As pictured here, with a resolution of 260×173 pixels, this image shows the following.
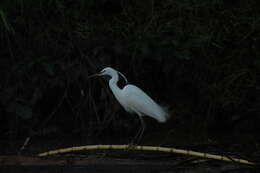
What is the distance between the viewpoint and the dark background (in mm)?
4148

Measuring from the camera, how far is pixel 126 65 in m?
4.35

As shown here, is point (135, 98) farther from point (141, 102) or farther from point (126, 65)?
point (126, 65)

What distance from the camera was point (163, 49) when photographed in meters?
4.21

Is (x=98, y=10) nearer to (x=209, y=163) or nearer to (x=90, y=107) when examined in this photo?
Answer: (x=90, y=107)

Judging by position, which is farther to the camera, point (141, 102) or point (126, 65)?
Answer: point (126, 65)

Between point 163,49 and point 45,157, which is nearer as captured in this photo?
point 45,157

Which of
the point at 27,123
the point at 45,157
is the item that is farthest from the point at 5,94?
the point at 45,157

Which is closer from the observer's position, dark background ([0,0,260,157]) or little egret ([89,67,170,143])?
little egret ([89,67,170,143])

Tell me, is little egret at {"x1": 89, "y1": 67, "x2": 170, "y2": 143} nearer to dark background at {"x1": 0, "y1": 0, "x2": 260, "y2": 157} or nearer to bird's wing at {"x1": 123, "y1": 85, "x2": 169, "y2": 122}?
bird's wing at {"x1": 123, "y1": 85, "x2": 169, "y2": 122}

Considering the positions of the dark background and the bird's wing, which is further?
the dark background

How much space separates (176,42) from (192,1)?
433 mm

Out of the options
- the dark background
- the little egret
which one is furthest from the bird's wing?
the dark background

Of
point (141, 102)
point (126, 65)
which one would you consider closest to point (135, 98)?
point (141, 102)

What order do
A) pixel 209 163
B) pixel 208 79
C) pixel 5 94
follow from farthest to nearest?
1. pixel 208 79
2. pixel 5 94
3. pixel 209 163
